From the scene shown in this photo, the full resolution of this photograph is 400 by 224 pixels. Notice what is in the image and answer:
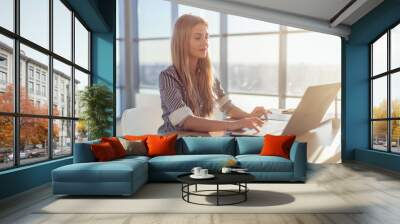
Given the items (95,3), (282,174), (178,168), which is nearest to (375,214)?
(282,174)

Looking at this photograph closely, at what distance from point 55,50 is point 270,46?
180 inches

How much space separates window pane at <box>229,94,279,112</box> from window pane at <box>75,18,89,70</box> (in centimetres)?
322

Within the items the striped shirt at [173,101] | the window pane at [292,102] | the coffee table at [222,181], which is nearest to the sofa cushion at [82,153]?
the coffee table at [222,181]

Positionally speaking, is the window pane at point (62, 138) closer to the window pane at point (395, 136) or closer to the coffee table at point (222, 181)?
the coffee table at point (222, 181)

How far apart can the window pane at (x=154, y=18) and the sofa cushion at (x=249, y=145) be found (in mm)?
3185

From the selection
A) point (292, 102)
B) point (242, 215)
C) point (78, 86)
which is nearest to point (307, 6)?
point (292, 102)

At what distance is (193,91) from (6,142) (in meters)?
4.23

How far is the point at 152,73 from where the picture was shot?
8773mm

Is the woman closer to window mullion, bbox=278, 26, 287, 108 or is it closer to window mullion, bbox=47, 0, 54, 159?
window mullion, bbox=278, 26, 287, 108

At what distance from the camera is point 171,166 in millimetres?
5930

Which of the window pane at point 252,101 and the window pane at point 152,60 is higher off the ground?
the window pane at point 152,60

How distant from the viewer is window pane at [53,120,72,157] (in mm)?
6605

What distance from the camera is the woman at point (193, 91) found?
8420 mm

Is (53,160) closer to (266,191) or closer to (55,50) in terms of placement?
(55,50)
